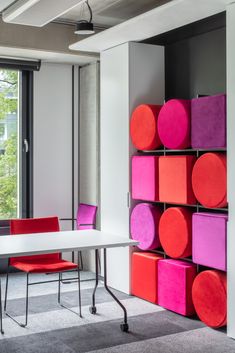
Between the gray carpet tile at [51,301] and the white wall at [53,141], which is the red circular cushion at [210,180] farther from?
the white wall at [53,141]

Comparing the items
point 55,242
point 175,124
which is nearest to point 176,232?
point 175,124

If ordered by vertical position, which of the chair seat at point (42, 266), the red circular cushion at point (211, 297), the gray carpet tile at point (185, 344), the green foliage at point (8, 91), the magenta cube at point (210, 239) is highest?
the green foliage at point (8, 91)

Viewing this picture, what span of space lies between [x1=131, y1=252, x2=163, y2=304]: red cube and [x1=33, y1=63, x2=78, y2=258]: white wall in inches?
72.0

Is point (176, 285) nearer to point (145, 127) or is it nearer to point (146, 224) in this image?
point (146, 224)

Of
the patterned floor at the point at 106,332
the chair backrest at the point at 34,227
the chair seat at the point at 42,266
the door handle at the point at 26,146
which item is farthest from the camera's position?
the door handle at the point at 26,146

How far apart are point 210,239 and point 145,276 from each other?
1089mm

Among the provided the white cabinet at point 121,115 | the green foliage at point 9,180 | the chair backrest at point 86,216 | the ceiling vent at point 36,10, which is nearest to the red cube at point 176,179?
the white cabinet at point 121,115

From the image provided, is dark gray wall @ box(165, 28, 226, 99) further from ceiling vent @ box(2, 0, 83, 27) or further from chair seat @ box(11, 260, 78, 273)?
chair seat @ box(11, 260, 78, 273)

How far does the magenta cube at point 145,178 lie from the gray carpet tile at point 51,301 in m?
1.11

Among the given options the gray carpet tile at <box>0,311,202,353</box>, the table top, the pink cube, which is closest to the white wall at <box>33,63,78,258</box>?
the table top

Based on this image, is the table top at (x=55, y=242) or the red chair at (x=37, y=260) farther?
the red chair at (x=37, y=260)

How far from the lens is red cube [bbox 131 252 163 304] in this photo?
5.44m

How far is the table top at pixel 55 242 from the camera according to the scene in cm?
417

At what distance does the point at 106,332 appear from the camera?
184 inches
